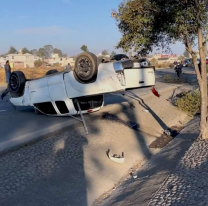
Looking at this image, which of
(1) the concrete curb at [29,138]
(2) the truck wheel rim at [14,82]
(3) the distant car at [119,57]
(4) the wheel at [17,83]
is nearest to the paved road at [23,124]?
(1) the concrete curb at [29,138]

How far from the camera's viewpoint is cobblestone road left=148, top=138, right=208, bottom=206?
5.29 metres

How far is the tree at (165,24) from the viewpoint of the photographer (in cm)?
847

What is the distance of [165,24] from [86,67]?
8.01 ft

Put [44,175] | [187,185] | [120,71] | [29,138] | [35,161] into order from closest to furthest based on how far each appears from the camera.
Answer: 1. [187,185]
2. [44,175]
3. [35,161]
4. [29,138]
5. [120,71]

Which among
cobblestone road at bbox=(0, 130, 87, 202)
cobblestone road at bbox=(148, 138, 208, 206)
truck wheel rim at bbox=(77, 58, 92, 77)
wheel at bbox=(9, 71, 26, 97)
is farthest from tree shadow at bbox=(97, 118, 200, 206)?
wheel at bbox=(9, 71, 26, 97)

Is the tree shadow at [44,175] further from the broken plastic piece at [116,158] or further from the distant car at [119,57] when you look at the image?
the distant car at [119,57]

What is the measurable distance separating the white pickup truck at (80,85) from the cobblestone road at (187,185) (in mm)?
2879

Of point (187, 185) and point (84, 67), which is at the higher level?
point (84, 67)

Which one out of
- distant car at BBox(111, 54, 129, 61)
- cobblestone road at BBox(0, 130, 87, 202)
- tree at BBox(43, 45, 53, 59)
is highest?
Answer: tree at BBox(43, 45, 53, 59)

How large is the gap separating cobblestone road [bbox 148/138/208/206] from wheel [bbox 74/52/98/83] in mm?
3406

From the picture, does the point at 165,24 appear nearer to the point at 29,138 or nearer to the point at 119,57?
the point at 119,57

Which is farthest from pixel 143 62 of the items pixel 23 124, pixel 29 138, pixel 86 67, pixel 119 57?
pixel 23 124

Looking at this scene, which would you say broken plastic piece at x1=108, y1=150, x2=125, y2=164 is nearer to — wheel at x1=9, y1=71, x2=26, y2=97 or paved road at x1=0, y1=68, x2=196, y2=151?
paved road at x1=0, y1=68, x2=196, y2=151

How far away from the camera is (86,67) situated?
31.4 ft
